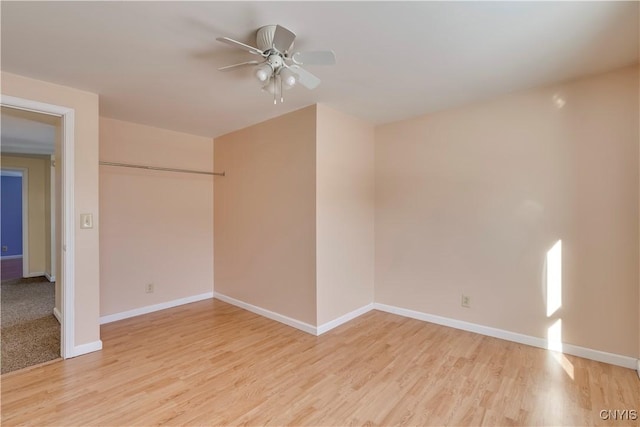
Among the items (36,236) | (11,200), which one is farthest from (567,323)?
(11,200)

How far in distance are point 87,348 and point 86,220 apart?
1123mm

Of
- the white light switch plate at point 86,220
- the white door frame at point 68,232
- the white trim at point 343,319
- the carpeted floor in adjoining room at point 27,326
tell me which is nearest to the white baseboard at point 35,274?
the carpeted floor in adjoining room at point 27,326

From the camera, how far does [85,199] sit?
2.63 m

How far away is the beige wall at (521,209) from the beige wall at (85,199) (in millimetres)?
2983

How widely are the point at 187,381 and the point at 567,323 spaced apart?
3130mm

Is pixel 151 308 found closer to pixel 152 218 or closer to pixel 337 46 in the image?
pixel 152 218

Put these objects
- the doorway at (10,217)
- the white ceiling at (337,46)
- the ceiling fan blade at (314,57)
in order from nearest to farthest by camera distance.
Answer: the white ceiling at (337,46), the ceiling fan blade at (314,57), the doorway at (10,217)

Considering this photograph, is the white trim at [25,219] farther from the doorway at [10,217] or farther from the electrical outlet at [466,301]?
the electrical outlet at [466,301]

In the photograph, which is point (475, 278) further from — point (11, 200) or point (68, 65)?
point (11, 200)

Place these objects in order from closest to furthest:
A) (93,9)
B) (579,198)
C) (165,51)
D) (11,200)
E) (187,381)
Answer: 1. (93,9)
2. (165,51)
3. (187,381)
4. (579,198)
5. (11,200)

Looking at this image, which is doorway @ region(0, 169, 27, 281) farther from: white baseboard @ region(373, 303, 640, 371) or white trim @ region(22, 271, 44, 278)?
white baseboard @ region(373, 303, 640, 371)

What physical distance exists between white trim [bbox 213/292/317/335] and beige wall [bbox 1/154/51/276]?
405cm

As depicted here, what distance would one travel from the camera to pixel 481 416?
1832mm

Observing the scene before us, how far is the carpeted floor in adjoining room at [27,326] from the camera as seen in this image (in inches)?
101
